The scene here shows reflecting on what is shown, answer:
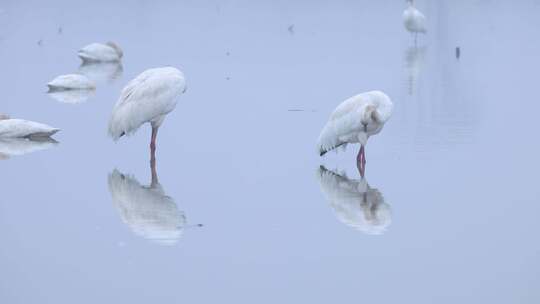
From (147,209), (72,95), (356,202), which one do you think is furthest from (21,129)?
(72,95)

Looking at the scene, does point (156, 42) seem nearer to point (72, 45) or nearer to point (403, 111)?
point (72, 45)

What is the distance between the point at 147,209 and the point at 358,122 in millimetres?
2760

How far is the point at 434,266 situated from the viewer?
7.74m

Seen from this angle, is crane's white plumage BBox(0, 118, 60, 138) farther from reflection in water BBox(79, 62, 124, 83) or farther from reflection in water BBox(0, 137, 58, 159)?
reflection in water BBox(79, 62, 124, 83)

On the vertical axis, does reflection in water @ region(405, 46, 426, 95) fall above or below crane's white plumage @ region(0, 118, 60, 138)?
below

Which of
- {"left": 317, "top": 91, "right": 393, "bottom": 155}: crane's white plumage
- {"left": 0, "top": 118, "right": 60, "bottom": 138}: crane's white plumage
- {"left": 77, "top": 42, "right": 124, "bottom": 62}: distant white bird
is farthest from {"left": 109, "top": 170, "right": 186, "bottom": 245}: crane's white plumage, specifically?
{"left": 77, "top": 42, "right": 124, "bottom": 62}: distant white bird

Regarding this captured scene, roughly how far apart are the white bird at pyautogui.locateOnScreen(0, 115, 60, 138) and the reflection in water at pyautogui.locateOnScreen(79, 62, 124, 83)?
6934mm

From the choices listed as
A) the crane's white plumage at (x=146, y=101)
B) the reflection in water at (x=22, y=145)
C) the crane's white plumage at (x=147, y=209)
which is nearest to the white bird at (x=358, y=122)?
the crane's white plumage at (x=146, y=101)

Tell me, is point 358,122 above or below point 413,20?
above

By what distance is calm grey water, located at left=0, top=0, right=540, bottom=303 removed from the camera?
7398mm

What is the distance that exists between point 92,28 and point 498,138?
2159 cm

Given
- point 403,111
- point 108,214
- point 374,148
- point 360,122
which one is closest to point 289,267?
point 108,214

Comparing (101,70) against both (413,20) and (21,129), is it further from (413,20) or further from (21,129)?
(413,20)

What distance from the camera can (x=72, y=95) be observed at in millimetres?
16609
